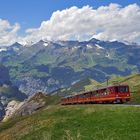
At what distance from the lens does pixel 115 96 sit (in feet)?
251

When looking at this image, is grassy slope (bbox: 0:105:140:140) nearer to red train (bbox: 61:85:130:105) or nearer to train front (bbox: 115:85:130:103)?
train front (bbox: 115:85:130:103)

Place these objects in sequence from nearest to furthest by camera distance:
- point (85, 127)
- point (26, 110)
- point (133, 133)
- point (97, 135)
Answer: point (133, 133), point (97, 135), point (85, 127), point (26, 110)

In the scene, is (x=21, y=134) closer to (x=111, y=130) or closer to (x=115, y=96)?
(x=111, y=130)

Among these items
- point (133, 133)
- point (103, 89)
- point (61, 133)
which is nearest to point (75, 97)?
point (103, 89)

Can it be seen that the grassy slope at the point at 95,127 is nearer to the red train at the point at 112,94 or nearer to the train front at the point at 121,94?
the train front at the point at 121,94

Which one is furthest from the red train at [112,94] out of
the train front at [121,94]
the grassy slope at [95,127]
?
the grassy slope at [95,127]

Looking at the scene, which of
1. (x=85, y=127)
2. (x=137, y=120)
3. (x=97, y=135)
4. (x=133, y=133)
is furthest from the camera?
(x=85, y=127)

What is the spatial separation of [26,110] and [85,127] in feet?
501

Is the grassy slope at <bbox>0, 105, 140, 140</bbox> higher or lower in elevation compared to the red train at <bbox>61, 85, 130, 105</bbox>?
lower

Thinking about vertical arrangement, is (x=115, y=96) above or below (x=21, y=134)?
above

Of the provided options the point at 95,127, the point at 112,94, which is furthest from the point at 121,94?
the point at 95,127

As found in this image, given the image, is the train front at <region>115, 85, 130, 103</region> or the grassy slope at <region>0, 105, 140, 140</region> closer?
the grassy slope at <region>0, 105, 140, 140</region>

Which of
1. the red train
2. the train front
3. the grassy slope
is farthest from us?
the red train

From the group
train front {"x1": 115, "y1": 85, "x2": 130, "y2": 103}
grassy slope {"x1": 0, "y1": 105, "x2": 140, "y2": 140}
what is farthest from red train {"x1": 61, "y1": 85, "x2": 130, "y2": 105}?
grassy slope {"x1": 0, "y1": 105, "x2": 140, "y2": 140}
